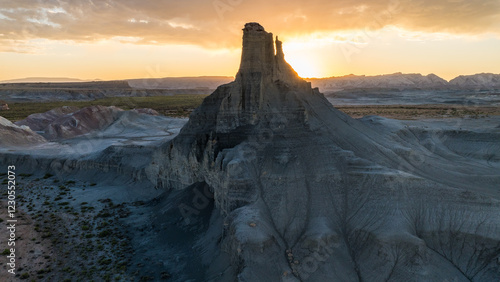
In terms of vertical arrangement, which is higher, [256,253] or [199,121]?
[199,121]

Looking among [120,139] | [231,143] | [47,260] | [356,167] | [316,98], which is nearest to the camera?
[356,167]

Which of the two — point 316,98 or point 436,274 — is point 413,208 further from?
point 316,98

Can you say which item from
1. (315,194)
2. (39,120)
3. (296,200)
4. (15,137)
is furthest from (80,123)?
(315,194)

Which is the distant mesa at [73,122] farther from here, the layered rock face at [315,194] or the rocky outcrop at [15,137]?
A: the layered rock face at [315,194]

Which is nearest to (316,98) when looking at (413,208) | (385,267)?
(413,208)

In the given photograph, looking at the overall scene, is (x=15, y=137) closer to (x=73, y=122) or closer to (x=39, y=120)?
(x=73, y=122)

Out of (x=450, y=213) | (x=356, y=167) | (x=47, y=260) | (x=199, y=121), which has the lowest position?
(x=47, y=260)

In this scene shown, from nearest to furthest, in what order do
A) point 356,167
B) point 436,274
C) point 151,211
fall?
1. point 436,274
2. point 356,167
3. point 151,211

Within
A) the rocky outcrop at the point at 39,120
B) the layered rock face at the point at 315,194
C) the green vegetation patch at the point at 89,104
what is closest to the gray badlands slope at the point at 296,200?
the layered rock face at the point at 315,194
